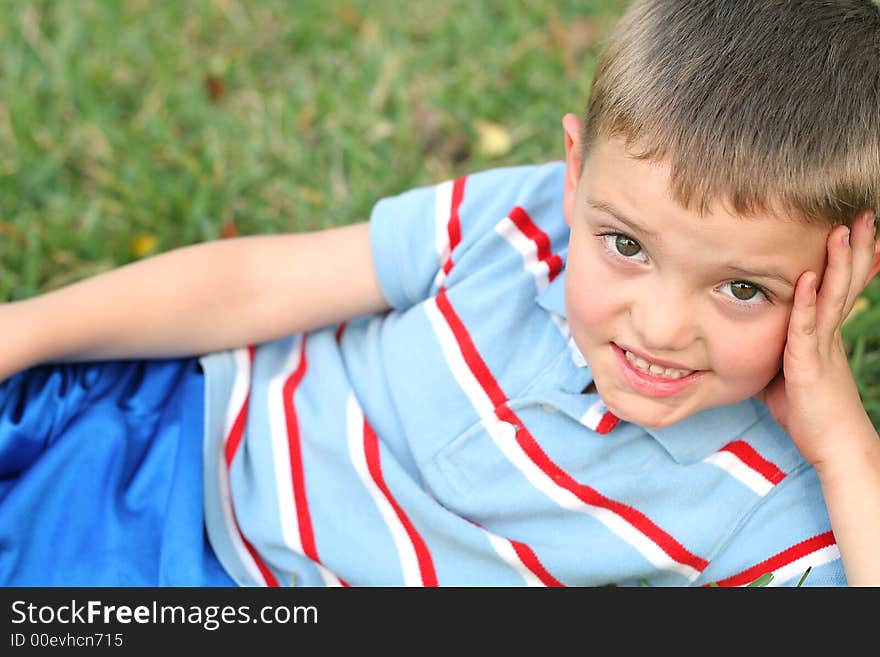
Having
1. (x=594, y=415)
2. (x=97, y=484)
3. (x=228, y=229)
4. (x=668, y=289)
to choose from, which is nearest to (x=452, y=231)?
(x=594, y=415)

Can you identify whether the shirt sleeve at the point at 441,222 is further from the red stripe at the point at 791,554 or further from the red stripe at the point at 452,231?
the red stripe at the point at 791,554

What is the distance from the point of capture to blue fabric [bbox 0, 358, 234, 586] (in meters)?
1.90

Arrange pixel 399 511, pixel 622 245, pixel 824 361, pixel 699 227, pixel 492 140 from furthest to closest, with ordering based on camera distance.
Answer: pixel 492 140 < pixel 399 511 < pixel 824 361 < pixel 622 245 < pixel 699 227

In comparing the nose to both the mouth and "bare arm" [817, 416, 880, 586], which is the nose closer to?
the mouth

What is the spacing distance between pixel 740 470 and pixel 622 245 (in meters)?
0.45

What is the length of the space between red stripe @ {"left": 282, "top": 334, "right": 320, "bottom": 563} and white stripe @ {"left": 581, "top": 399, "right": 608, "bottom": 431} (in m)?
0.52

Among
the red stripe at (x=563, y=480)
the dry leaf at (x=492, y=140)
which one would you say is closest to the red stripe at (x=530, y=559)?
the red stripe at (x=563, y=480)

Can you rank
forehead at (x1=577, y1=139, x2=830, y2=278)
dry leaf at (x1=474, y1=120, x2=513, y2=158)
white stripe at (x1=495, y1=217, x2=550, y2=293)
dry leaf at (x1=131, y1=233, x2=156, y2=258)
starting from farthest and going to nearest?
dry leaf at (x1=474, y1=120, x2=513, y2=158), dry leaf at (x1=131, y1=233, x2=156, y2=258), white stripe at (x1=495, y1=217, x2=550, y2=293), forehead at (x1=577, y1=139, x2=830, y2=278)

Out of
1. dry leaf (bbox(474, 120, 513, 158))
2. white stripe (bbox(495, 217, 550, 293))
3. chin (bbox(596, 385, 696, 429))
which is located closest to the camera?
chin (bbox(596, 385, 696, 429))

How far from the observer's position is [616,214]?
1.56 meters

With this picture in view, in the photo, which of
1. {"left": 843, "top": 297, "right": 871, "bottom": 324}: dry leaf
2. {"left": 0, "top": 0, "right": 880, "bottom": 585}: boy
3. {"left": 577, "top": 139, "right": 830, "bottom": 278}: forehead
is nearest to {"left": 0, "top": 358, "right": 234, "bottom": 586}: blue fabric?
{"left": 0, "top": 0, "right": 880, "bottom": 585}: boy

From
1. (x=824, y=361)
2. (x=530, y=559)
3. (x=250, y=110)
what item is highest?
(x=250, y=110)

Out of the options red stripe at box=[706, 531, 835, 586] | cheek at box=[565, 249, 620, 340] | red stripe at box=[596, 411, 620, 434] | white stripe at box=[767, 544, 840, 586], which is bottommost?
white stripe at box=[767, 544, 840, 586]

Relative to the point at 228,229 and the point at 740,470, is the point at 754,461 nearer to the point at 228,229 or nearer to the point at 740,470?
the point at 740,470
